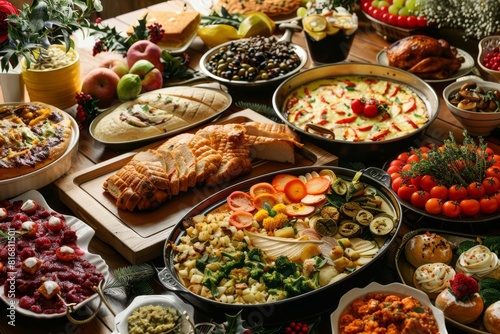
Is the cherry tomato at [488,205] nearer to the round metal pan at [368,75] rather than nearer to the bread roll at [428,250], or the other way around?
the bread roll at [428,250]

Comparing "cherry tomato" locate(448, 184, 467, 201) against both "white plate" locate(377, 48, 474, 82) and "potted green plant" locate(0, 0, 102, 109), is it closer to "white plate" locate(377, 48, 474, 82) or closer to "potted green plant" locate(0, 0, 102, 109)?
"white plate" locate(377, 48, 474, 82)

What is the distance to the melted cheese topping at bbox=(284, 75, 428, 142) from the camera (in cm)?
340

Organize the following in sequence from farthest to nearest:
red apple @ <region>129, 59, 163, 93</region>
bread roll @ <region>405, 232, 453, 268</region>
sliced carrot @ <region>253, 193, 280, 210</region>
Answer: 1. red apple @ <region>129, 59, 163, 93</region>
2. sliced carrot @ <region>253, 193, 280, 210</region>
3. bread roll @ <region>405, 232, 453, 268</region>

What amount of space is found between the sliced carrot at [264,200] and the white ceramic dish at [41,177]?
1.00m

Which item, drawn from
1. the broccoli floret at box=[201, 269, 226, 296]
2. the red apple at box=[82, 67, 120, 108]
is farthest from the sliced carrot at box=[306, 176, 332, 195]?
the red apple at box=[82, 67, 120, 108]

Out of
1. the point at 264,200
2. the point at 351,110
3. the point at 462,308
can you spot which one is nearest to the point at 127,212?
the point at 264,200

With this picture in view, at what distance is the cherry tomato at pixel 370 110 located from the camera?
11.5 ft

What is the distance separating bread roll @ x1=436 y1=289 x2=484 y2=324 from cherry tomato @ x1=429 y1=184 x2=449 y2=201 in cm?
56

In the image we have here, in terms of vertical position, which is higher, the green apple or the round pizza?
the round pizza

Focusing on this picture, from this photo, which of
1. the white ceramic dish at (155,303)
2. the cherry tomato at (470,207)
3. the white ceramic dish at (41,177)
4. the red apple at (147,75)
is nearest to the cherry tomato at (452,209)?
the cherry tomato at (470,207)

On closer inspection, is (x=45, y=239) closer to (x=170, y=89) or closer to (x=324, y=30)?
(x=170, y=89)

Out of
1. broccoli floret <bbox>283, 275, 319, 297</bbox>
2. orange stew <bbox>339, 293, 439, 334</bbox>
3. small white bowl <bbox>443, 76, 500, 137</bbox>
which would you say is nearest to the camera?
orange stew <bbox>339, 293, 439, 334</bbox>

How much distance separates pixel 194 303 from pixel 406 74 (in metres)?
1.99

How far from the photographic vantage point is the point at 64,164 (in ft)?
10.3
